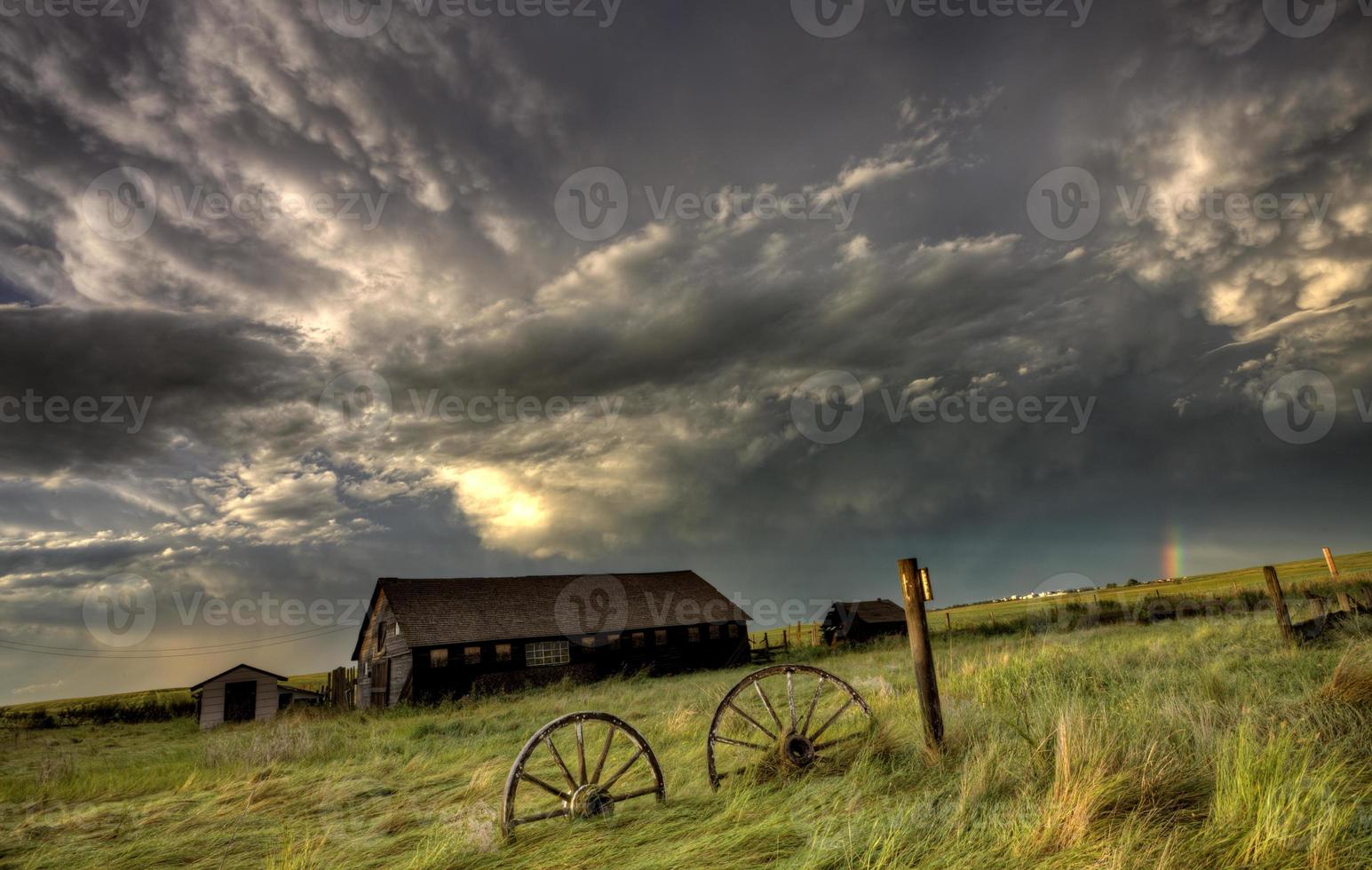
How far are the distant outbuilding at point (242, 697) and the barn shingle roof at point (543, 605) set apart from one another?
3662 millimetres

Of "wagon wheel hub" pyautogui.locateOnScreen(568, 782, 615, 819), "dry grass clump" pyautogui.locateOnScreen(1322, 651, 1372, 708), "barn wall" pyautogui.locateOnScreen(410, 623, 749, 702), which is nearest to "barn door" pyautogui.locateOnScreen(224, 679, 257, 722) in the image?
"barn wall" pyautogui.locateOnScreen(410, 623, 749, 702)

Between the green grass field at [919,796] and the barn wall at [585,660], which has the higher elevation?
the green grass field at [919,796]

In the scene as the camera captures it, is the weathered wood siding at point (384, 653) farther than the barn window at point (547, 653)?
No

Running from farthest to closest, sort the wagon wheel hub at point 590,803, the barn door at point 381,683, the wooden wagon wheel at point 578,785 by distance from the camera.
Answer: the barn door at point 381,683 < the wagon wheel hub at point 590,803 < the wooden wagon wheel at point 578,785

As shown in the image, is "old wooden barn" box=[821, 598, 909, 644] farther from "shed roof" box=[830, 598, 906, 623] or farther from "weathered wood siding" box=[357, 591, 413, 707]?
"weathered wood siding" box=[357, 591, 413, 707]

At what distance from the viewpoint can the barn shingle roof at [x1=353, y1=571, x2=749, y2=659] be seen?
90.6 feet

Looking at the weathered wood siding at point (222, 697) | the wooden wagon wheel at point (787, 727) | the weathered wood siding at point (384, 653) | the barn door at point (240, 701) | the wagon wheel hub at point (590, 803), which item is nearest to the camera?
the wagon wheel hub at point (590, 803)

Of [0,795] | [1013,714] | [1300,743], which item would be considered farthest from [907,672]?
[0,795]

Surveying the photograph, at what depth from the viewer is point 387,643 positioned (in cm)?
2847

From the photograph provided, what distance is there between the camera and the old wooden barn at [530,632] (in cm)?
2661

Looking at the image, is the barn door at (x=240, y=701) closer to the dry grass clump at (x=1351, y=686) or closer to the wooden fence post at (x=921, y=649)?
the wooden fence post at (x=921, y=649)

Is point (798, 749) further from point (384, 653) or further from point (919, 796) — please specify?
point (384, 653)

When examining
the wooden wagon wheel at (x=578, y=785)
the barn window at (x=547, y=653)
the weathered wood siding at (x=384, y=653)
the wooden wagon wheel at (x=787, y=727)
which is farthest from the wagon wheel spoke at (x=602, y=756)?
the barn window at (x=547, y=653)

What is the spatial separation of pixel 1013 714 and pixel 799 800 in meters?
3.60
